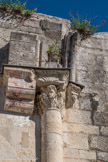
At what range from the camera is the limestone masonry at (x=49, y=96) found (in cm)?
595

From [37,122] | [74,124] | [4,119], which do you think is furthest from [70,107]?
[4,119]

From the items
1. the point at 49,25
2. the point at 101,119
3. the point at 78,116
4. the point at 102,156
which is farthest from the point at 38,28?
the point at 102,156

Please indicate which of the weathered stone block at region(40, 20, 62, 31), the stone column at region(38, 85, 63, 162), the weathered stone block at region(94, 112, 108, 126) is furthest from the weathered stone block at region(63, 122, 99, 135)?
the weathered stone block at region(40, 20, 62, 31)

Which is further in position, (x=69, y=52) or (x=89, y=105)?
(x=69, y=52)

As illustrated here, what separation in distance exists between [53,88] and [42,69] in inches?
14.4

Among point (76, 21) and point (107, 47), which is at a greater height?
point (76, 21)

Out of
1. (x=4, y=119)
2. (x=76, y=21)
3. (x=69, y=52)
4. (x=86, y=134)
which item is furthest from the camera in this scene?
(x=76, y=21)

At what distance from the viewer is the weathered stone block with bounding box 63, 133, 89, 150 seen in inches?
249

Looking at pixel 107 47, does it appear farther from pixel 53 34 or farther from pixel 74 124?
pixel 74 124

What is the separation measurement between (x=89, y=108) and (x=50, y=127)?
1.17 metres

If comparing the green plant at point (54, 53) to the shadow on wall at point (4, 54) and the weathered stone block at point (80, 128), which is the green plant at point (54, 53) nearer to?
the shadow on wall at point (4, 54)

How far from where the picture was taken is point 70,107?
6.71 metres

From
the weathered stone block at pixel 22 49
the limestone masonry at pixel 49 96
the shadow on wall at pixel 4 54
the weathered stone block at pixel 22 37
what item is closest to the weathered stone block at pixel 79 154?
the limestone masonry at pixel 49 96

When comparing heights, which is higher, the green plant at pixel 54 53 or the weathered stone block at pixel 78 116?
the green plant at pixel 54 53
